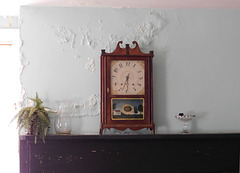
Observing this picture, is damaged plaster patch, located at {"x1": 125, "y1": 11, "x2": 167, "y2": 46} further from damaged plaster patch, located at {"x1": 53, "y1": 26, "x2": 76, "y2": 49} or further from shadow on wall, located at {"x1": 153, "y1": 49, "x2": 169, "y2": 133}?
damaged plaster patch, located at {"x1": 53, "y1": 26, "x2": 76, "y2": 49}

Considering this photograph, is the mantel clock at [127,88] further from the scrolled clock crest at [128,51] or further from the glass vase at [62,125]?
the glass vase at [62,125]

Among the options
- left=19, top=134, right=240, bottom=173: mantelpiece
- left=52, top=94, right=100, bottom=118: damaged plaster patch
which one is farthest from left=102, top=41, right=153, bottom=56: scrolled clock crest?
left=19, top=134, right=240, bottom=173: mantelpiece

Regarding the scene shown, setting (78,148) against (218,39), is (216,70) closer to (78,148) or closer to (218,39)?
(218,39)

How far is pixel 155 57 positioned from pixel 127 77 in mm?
395

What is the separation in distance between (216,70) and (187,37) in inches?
18.0

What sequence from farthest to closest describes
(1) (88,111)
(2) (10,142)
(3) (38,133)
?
(2) (10,142), (1) (88,111), (3) (38,133)

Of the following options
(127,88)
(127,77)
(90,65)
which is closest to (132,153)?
(127,88)

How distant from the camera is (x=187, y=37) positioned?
3764 millimetres

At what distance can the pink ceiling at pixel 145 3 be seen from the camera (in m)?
3.54

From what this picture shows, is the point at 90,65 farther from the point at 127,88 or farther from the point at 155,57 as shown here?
the point at 155,57

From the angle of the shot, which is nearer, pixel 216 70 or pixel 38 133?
pixel 38 133

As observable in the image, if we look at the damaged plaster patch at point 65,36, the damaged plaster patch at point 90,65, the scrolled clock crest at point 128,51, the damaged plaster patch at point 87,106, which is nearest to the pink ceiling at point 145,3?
the damaged plaster patch at point 65,36

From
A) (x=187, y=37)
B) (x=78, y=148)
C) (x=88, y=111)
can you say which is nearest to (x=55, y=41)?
(x=88, y=111)

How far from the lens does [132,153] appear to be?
3.49m
